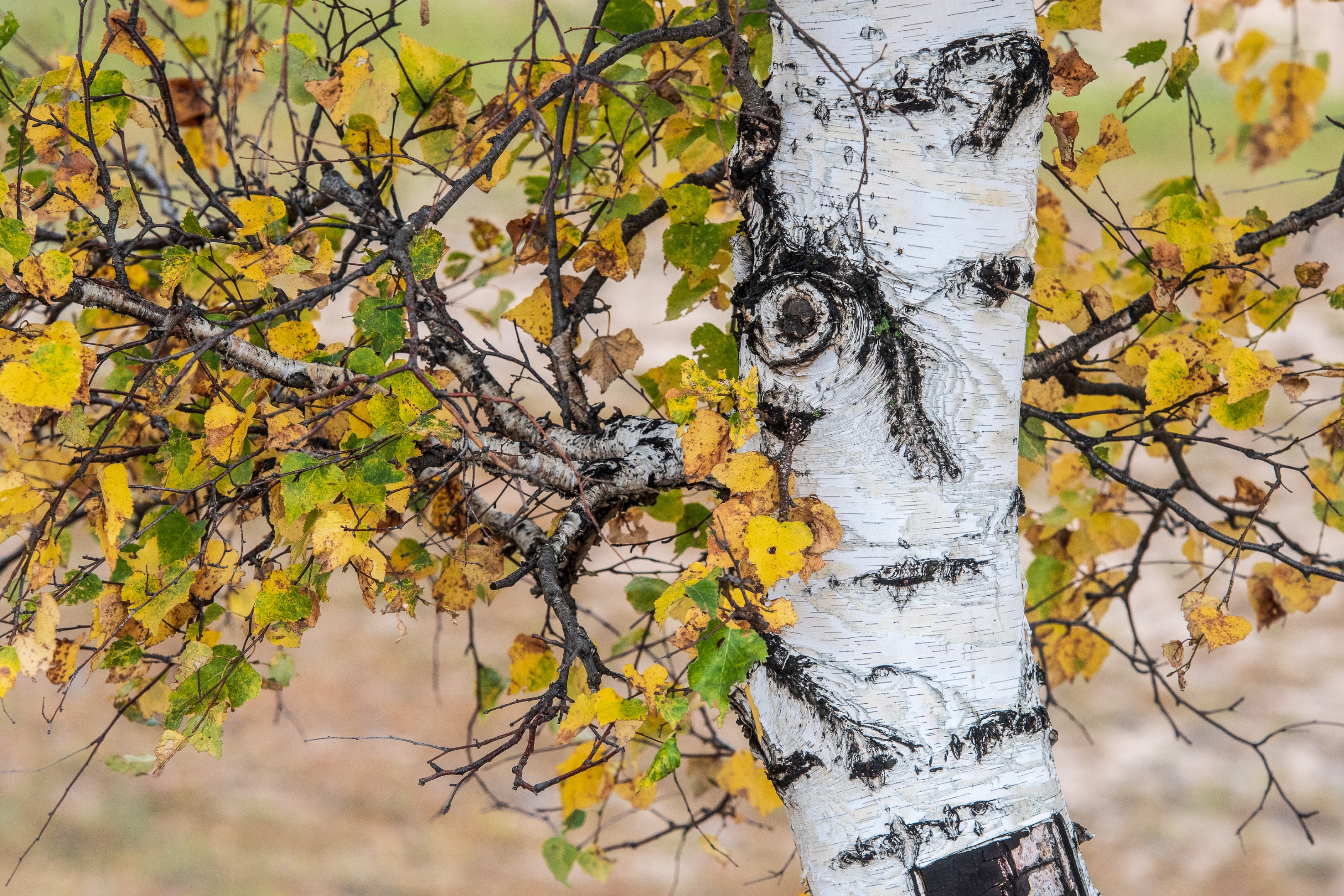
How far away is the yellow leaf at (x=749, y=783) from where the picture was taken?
4.05 feet

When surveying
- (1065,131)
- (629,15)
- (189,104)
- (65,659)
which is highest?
(189,104)

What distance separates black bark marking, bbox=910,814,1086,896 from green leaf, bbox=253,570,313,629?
570 mm

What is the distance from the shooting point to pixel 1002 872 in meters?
0.70

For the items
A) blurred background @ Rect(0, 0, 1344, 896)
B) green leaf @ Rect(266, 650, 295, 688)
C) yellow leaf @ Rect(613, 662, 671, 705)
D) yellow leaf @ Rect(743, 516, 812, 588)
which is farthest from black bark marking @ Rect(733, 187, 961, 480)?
blurred background @ Rect(0, 0, 1344, 896)

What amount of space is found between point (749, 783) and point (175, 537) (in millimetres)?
822

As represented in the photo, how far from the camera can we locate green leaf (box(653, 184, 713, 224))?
3.15 ft

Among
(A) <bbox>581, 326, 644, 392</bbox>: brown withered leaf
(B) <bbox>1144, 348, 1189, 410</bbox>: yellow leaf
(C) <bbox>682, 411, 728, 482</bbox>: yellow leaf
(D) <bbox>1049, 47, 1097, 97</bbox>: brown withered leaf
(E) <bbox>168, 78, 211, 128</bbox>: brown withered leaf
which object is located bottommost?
(C) <bbox>682, 411, 728, 482</bbox>: yellow leaf

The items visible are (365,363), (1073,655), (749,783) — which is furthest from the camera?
(1073,655)

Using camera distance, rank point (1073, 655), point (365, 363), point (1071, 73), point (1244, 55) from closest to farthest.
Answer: point (365, 363) < point (1071, 73) < point (1244, 55) < point (1073, 655)

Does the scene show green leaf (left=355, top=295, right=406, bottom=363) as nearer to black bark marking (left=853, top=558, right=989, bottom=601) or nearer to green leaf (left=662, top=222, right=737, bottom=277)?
green leaf (left=662, top=222, right=737, bottom=277)

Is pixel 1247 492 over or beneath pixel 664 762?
over

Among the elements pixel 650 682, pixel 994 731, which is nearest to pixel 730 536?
pixel 650 682

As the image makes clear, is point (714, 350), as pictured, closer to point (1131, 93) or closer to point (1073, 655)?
point (1131, 93)

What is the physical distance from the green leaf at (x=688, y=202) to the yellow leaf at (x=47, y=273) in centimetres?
56
